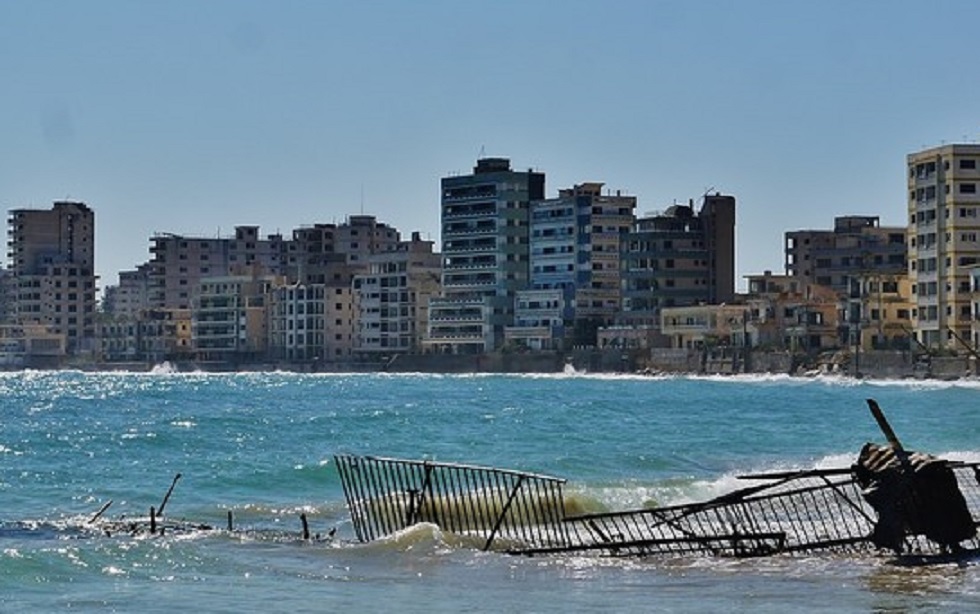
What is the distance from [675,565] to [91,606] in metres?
8.76

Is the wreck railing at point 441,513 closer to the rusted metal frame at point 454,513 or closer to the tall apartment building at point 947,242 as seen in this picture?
the rusted metal frame at point 454,513

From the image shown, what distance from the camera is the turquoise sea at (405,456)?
25.8 metres

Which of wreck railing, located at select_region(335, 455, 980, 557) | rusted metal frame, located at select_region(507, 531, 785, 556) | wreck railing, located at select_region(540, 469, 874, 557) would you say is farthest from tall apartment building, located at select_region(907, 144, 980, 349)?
rusted metal frame, located at select_region(507, 531, 785, 556)

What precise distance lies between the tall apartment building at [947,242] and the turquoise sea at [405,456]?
23209mm

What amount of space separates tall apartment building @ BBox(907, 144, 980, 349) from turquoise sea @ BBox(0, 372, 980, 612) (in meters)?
23.2

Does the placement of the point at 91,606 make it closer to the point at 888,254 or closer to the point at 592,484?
the point at 592,484

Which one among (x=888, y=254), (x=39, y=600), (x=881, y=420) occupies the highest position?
(x=888, y=254)

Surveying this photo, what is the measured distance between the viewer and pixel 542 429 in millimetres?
80938

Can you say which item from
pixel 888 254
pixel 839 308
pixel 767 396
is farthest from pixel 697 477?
pixel 888 254

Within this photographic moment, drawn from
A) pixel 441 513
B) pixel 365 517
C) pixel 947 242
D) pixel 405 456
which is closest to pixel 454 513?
pixel 441 513

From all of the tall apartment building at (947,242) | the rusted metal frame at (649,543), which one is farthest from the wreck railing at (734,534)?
the tall apartment building at (947,242)

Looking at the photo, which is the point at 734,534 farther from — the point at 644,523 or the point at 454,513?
the point at 454,513

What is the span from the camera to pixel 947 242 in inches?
5886

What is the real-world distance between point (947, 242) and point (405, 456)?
93.5 meters
